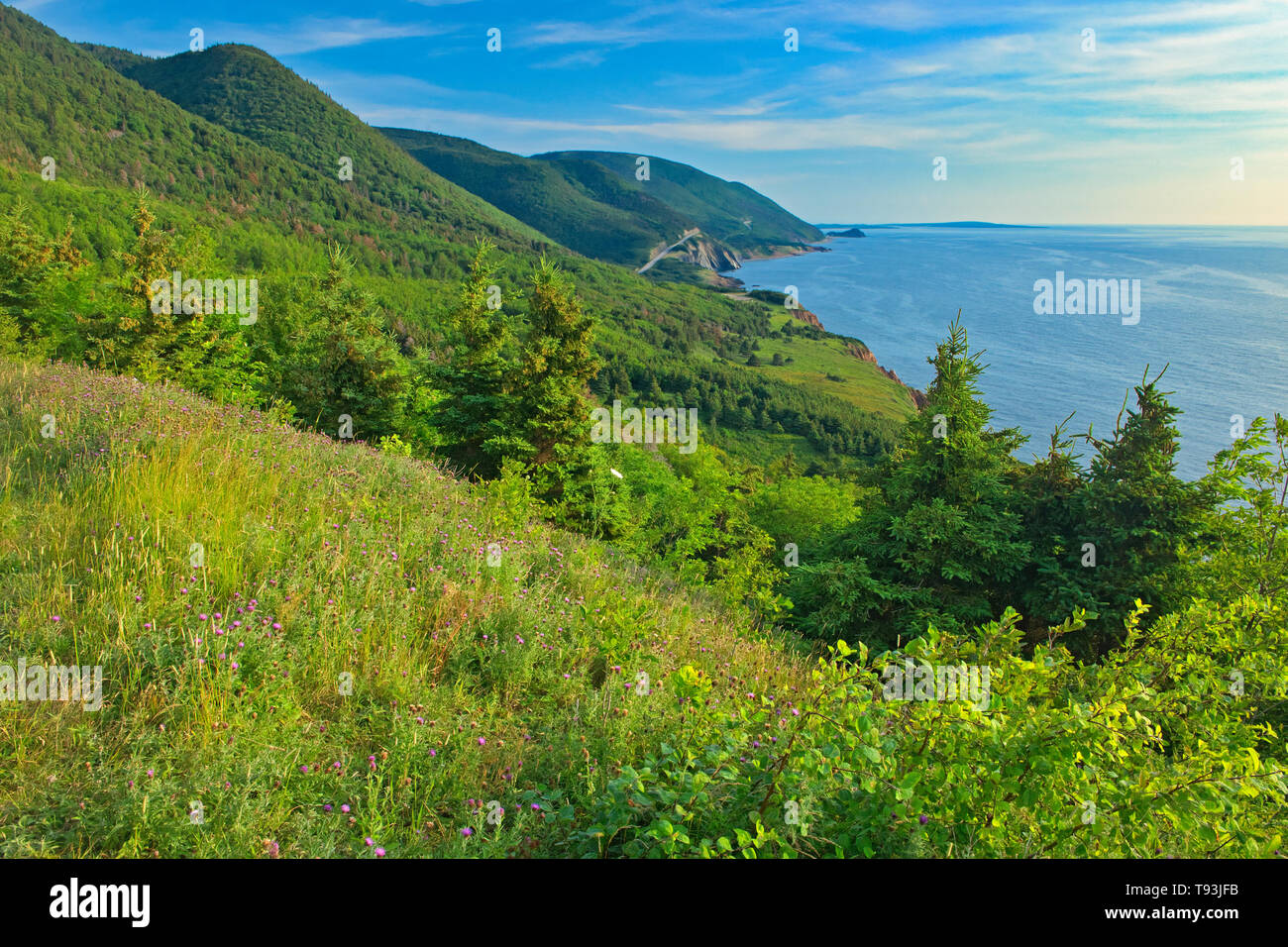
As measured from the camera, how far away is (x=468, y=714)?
3.80 meters

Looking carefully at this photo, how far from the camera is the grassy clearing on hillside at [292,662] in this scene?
2.73 m

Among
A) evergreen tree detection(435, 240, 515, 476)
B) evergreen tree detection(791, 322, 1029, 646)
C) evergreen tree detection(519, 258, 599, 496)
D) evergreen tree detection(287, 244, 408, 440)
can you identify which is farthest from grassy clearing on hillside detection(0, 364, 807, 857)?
evergreen tree detection(287, 244, 408, 440)

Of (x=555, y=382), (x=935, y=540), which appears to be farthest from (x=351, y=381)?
(x=935, y=540)

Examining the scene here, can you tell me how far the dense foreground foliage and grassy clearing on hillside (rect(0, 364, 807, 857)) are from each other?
19 millimetres

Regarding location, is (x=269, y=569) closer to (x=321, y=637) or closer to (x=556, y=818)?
(x=321, y=637)

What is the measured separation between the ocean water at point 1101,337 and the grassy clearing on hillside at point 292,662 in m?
15.2

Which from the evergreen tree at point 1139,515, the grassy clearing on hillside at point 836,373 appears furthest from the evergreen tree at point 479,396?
the grassy clearing on hillside at point 836,373

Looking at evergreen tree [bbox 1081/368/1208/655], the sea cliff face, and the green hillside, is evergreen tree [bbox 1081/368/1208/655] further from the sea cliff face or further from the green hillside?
the sea cliff face

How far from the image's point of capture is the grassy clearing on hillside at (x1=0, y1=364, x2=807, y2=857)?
273 cm

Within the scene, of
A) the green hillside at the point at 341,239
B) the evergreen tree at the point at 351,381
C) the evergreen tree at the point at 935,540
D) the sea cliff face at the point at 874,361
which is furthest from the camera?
the sea cliff face at the point at 874,361

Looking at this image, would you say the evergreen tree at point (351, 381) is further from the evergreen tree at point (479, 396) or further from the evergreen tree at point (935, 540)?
the evergreen tree at point (935, 540)

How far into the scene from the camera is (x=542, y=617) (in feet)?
15.9
